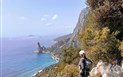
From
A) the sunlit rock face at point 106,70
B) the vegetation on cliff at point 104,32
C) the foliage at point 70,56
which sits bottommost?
the sunlit rock face at point 106,70

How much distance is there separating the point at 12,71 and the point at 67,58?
107 metres

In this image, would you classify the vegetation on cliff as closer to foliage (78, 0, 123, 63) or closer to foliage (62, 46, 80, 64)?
foliage (78, 0, 123, 63)

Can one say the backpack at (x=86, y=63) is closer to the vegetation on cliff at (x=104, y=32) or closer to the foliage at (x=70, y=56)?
the vegetation on cliff at (x=104, y=32)

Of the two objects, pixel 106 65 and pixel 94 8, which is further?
pixel 94 8

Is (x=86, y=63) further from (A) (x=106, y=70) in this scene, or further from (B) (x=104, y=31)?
(B) (x=104, y=31)

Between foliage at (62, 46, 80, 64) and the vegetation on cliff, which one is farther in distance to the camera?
foliage at (62, 46, 80, 64)

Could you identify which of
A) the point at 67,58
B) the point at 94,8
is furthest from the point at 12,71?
the point at 94,8

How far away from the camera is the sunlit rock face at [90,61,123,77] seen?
586 inches

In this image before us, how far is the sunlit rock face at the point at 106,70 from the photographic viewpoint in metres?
14.9

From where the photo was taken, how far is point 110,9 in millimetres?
16984

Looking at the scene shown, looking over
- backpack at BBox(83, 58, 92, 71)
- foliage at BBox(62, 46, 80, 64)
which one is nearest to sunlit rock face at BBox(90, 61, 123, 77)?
backpack at BBox(83, 58, 92, 71)

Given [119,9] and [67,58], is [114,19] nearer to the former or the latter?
[119,9]

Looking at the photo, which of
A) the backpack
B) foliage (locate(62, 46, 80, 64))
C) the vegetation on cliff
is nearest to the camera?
the backpack

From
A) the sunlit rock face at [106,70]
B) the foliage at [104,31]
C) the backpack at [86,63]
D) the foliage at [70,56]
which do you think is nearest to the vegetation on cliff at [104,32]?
the foliage at [104,31]
